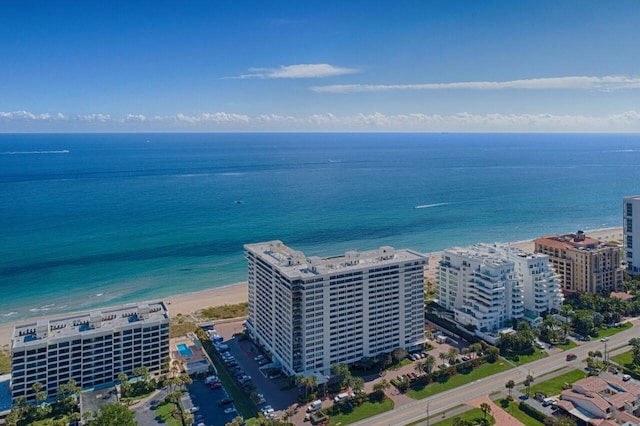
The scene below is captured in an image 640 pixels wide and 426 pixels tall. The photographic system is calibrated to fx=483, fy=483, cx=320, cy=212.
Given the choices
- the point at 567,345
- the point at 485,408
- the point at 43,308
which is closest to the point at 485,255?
the point at 567,345

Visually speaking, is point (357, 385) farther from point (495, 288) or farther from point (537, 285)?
point (537, 285)

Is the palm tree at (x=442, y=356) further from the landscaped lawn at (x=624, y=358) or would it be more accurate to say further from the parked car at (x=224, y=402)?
the parked car at (x=224, y=402)

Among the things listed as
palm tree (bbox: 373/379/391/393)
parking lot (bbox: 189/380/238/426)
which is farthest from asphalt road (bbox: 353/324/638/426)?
parking lot (bbox: 189/380/238/426)

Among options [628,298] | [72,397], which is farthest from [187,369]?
[628,298]

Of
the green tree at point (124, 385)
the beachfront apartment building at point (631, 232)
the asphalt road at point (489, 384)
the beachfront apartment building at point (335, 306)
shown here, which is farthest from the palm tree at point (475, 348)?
the beachfront apartment building at point (631, 232)

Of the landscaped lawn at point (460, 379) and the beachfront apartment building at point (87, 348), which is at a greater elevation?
the beachfront apartment building at point (87, 348)

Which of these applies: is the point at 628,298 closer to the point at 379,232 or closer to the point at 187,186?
the point at 379,232
